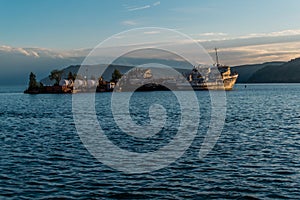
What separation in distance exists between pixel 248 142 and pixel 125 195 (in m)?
20.0

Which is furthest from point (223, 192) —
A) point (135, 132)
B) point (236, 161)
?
point (135, 132)

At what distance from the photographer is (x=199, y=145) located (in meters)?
36.3

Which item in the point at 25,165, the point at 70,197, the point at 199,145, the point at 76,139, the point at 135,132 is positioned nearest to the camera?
the point at 70,197

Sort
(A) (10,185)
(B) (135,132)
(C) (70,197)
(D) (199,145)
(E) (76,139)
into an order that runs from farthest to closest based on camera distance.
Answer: (B) (135,132) → (E) (76,139) → (D) (199,145) → (A) (10,185) → (C) (70,197)

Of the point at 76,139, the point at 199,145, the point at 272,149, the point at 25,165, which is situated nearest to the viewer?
the point at 25,165

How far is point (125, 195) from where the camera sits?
21.0m

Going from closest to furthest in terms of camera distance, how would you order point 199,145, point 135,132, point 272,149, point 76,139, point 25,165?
point 25,165
point 272,149
point 199,145
point 76,139
point 135,132

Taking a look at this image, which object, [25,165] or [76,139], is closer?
[25,165]

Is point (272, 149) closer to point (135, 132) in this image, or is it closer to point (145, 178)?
point (145, 178)

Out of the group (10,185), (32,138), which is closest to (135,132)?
(32,138)

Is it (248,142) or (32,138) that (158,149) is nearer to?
(248,142)

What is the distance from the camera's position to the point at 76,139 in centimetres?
4150

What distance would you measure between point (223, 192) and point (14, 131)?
1416 inches

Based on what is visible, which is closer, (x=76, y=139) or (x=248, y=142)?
(x=248, y=142)
